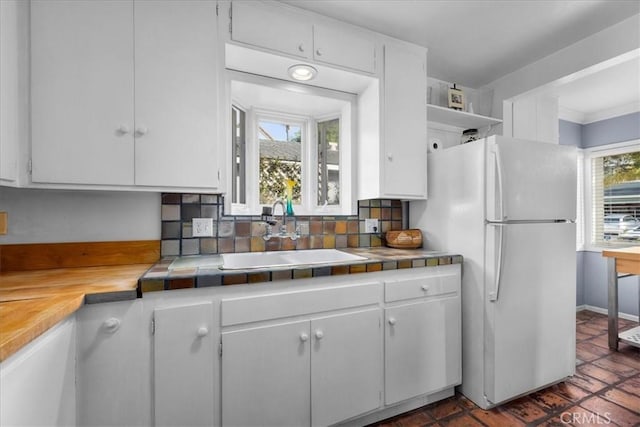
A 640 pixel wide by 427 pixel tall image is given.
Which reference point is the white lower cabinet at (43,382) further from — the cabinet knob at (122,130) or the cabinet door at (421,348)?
the cabinet door at (421,348)

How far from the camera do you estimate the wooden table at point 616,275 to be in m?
2.37

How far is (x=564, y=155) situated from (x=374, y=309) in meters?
1.62

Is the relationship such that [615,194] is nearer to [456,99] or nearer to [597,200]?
[597,200]

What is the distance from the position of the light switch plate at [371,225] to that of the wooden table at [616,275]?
2088 mm

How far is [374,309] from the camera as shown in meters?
1.53

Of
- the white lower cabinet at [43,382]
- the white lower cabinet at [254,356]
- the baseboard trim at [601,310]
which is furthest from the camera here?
the baseboard trim at [601,310]

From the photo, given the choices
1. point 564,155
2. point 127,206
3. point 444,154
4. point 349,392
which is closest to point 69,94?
point 127,206

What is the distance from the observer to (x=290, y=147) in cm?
228

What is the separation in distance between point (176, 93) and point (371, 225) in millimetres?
1571

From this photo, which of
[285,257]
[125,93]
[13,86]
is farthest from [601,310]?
[13,86]

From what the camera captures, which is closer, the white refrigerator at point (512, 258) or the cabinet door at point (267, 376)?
the cabinet door at point (267, 376)

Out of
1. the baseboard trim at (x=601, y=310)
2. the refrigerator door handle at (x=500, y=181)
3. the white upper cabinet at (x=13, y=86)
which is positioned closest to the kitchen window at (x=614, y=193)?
the baseboard trim at (x=601, y=310)

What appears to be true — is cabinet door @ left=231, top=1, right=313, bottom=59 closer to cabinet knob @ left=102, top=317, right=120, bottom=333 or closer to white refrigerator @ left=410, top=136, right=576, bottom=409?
white refrigerator @ left=410, top=136, right=576, bottom=409

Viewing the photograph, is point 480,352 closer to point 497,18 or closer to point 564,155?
point 564,155
